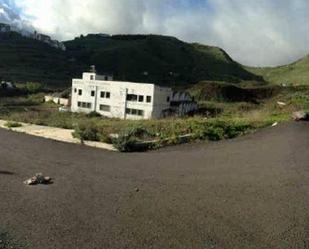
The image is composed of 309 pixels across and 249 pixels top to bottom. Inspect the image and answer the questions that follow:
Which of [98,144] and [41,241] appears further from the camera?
[98,144]

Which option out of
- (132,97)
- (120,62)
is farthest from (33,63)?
(132,97)

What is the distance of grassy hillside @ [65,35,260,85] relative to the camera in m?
148

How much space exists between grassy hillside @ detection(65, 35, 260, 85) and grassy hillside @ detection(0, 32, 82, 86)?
10500mm

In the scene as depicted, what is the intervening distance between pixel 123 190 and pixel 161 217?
4033mm

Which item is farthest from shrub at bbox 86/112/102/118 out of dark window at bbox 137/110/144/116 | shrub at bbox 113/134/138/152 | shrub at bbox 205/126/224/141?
shrub at bbox 205/126/224/141

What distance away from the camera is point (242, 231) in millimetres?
14523

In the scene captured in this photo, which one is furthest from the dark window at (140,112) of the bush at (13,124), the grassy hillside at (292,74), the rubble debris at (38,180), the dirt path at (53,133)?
the grassy hillside at (292,74)

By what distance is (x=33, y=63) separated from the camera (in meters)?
135

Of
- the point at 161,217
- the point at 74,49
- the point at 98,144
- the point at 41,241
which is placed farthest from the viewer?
the point at 74,49

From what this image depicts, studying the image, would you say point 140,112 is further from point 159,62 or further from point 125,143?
point 159,62

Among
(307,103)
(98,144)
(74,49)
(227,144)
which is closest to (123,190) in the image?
(227,144)

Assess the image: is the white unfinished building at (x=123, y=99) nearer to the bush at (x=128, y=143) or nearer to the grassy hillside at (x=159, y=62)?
the bush at (x=128, y=143)

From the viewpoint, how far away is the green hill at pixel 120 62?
12825 centimetres

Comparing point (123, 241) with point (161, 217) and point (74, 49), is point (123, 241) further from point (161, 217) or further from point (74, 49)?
point (74, 49)
